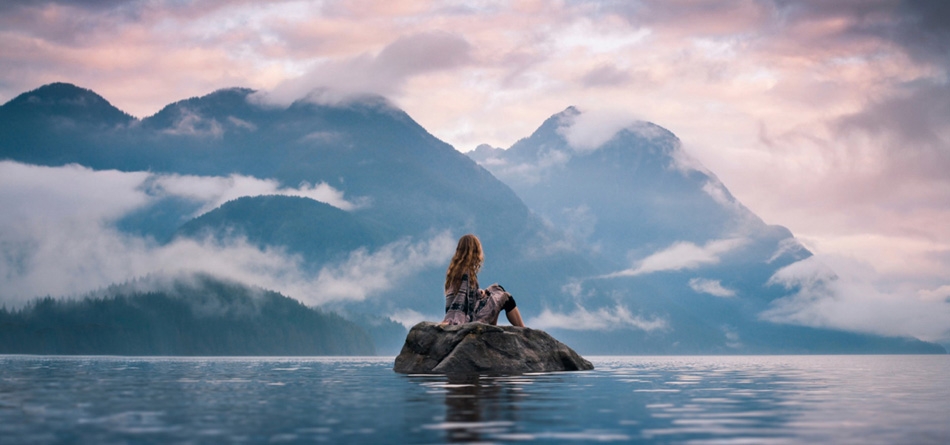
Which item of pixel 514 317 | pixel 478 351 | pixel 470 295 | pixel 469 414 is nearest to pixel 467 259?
pixel 470 295

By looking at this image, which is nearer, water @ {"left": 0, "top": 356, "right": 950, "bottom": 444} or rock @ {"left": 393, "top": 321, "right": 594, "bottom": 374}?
water @ {"left": 0, "top": 356, "right": 950, "bottom": 444}

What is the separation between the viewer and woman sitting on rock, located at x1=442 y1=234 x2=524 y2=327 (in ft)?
105

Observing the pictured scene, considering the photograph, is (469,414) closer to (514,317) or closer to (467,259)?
(467,259)

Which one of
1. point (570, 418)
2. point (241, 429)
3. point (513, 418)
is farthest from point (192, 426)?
point (570, 418)

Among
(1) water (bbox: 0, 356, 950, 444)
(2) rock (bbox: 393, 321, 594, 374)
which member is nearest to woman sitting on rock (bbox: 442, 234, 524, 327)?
(2) rock (bbox: 393, 321, 594, 374)

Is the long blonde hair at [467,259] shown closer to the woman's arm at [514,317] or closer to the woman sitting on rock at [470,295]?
the woman sitting on rock at [470,295]

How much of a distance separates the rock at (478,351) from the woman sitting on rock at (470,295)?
665 millimetres

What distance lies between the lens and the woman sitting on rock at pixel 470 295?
32156 millimetres

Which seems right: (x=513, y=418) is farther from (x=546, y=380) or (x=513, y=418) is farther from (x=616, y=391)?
(x=546, y=380)

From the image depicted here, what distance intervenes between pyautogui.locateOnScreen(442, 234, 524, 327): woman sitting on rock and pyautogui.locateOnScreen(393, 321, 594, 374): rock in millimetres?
665

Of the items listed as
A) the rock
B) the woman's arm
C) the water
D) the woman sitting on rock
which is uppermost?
the woman sitting on rock

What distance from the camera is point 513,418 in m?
15.6

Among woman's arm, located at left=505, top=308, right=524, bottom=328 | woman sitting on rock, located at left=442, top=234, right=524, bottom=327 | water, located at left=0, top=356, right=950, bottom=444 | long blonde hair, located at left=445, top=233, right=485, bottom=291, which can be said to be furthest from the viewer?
woman's arm, located at left=505, top=308, right=524, bottom=328

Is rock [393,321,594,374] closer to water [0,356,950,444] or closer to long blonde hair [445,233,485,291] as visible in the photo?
long blonde hair [445,233,485,291]
